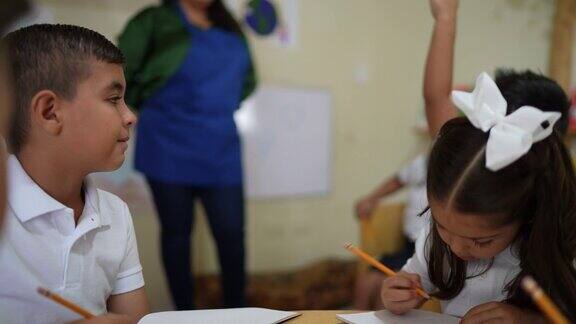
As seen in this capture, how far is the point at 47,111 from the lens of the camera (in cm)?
66

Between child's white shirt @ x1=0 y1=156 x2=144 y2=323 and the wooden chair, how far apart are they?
0.99m

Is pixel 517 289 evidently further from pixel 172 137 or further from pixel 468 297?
pixel 172 137

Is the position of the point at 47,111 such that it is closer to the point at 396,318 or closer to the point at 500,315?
the point at 396,318

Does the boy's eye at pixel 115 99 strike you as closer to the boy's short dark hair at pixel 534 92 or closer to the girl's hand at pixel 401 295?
the girl's hand at pixel 401 295

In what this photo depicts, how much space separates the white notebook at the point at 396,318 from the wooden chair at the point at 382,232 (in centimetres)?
85

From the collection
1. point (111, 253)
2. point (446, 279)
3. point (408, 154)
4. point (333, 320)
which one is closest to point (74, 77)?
point (111, 253)

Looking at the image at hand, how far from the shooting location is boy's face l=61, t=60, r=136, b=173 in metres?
0.67

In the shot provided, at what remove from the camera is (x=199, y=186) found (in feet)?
4.82

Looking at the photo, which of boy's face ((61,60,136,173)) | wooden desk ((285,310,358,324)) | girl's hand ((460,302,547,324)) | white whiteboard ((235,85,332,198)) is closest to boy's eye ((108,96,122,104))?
boy's face ((61,60,136,173))

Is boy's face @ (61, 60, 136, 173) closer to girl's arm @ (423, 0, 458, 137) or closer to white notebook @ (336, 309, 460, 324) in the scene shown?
white notebook @ (336, 309, 460, 324)

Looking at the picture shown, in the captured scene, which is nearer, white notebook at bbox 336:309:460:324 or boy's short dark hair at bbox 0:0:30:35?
boy's short dark hair at bbox 0:0:30:35

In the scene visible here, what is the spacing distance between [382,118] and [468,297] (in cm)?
184

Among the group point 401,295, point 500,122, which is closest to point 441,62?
point 500,122

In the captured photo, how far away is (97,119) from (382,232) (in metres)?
1.18
